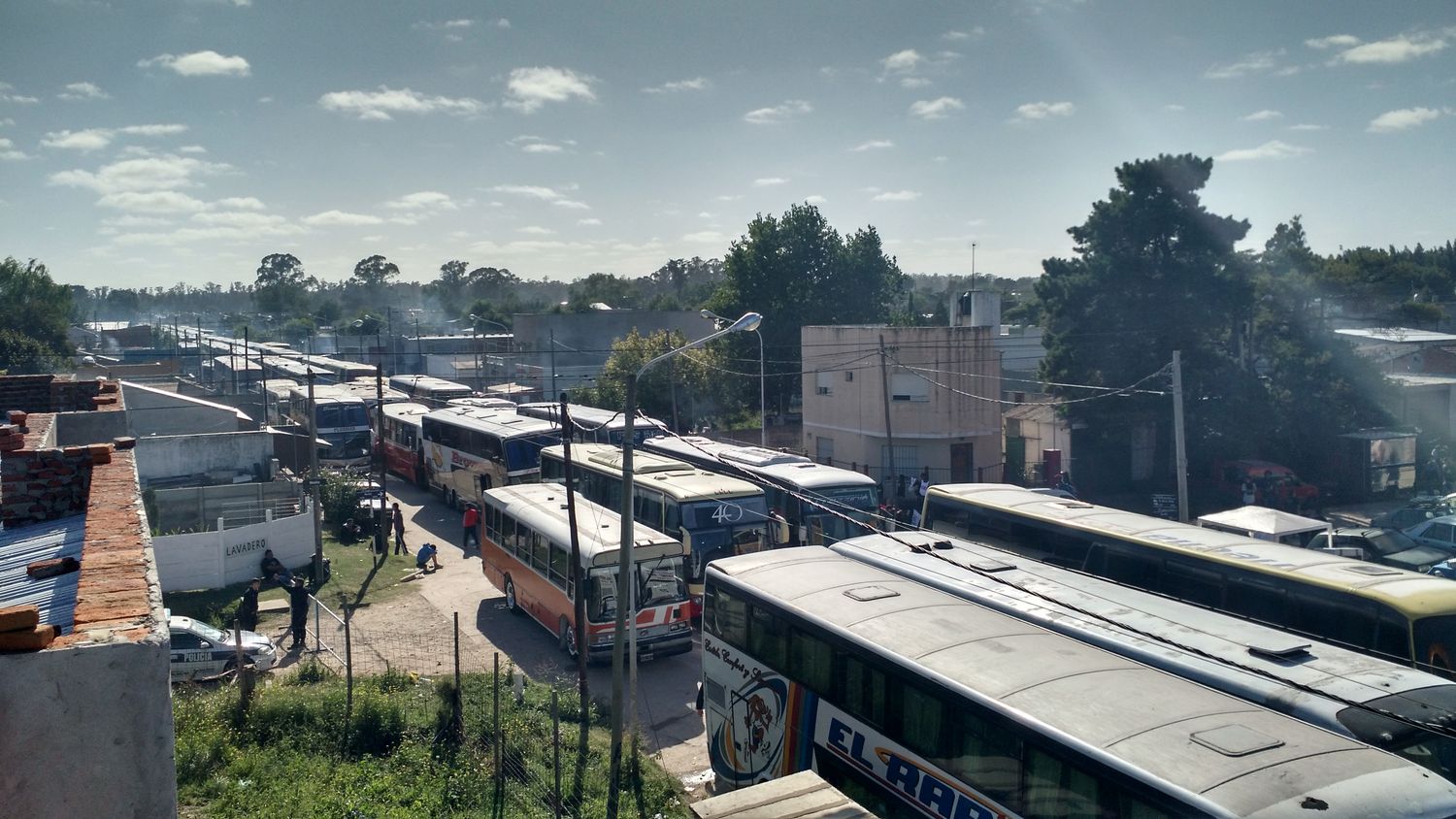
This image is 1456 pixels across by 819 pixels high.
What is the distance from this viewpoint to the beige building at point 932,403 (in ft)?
106

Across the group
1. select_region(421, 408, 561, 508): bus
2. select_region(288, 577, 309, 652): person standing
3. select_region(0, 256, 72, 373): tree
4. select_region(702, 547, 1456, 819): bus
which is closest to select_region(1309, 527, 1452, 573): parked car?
select_region(702, 547, 1456, 819): bus

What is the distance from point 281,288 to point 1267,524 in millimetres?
139187

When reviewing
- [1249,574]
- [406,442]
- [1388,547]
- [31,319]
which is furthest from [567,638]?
[31,319]

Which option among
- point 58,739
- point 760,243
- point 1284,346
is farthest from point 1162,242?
point 58,739

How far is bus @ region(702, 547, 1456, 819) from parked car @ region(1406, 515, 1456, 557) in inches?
696

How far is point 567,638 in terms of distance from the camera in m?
16.7

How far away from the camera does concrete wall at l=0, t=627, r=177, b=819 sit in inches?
146

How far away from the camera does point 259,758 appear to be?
35.5 ft

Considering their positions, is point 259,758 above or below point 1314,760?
below

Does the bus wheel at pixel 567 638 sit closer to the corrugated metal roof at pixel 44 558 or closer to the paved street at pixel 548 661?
the paved street at pixel 548 661

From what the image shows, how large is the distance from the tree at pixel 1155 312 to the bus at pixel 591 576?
2175 cm

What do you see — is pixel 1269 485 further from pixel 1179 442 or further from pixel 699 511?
pixel 699 511

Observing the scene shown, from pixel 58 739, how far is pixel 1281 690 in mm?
9004

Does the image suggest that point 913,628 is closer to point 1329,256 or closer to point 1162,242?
point 1162,242
